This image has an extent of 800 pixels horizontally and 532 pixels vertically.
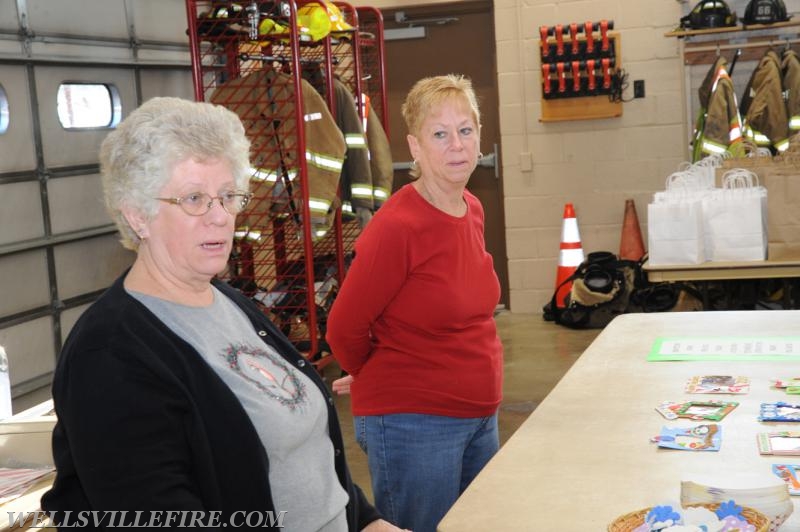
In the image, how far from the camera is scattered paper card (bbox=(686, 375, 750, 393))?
2422mm

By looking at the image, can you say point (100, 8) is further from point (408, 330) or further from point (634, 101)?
point (408, 330)

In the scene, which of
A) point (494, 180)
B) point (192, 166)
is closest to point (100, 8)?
point (494, 180)

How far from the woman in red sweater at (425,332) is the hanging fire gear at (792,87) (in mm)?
4637

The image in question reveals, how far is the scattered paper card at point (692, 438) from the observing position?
6.65 feet

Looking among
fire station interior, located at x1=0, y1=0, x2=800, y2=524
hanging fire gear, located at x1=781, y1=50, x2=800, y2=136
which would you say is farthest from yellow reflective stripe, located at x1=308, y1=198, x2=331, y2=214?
hanging fire gear, located at x1=781, y1=50, x2=800, y2=136

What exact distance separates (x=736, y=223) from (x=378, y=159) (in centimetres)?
233

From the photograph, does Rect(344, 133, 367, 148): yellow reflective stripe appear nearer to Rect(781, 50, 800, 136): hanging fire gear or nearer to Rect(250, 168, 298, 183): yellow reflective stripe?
Rect(250, 168, 298, 183): yellow reflective stripe

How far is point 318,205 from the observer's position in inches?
211

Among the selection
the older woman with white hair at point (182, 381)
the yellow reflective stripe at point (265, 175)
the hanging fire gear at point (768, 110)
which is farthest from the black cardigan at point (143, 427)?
the hanging fire gear at point (768, 110)

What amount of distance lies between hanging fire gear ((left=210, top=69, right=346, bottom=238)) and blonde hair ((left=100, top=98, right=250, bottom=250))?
3.70 m

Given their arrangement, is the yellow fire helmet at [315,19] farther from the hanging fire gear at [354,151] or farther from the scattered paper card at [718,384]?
the scattered paper card at [718,384]

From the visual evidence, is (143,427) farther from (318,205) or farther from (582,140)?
(582,140)

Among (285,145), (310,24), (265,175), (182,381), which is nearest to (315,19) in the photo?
(310,24)

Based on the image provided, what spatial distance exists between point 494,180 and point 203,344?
6.46 meters
